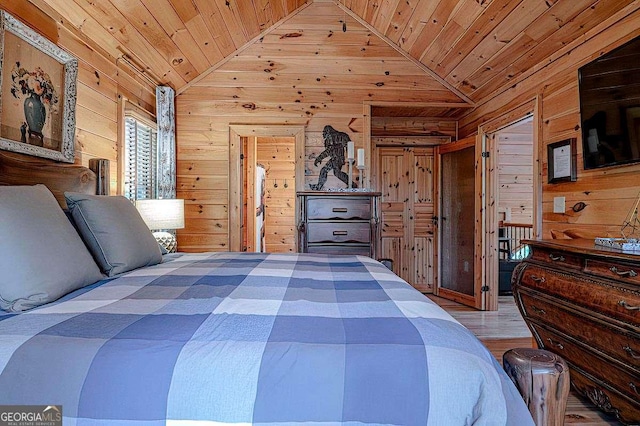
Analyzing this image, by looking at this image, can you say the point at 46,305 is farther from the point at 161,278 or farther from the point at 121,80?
the point at 121,80

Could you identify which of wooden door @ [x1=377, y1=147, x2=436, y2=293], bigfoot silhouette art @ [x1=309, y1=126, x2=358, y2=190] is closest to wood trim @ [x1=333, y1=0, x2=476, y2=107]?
wooden door @ [x1=377, y1=147, x2=436, y2=293]

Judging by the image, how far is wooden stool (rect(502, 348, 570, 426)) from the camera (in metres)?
0.80

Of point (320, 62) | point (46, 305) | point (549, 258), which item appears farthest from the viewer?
point (320, 62)

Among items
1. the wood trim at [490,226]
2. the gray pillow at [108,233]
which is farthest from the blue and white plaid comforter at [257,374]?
the wood trim at [490,226]

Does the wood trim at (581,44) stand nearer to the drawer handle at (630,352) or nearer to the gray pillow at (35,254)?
the drawer handle at (630,352)

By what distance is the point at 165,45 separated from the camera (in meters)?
3.16

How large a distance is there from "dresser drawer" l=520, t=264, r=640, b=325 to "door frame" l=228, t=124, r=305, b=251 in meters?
2.47

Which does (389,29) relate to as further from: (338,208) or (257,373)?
(257,373)

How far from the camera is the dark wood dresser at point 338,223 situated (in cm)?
319

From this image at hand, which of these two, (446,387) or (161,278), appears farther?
(161,278)

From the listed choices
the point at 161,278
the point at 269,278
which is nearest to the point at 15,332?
the point at 161,278

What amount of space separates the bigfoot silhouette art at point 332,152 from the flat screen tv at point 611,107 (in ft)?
7.16

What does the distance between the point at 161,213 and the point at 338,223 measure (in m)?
1.53

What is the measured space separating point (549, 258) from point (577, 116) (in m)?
1.12
